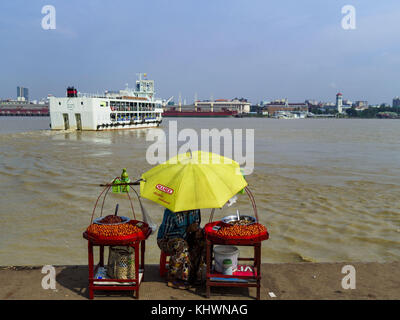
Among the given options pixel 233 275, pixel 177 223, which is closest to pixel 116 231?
pixel 177 223

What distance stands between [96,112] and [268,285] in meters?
40.5

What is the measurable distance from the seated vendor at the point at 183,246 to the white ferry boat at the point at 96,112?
3920cm

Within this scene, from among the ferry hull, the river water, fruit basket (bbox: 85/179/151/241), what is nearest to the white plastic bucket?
fruit basket (bbox: 85/179/151/241)

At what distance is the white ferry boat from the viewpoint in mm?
41688

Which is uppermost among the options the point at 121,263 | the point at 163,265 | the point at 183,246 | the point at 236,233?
the point at 236,233

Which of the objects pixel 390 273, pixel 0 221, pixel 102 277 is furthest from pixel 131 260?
pixel 0 221

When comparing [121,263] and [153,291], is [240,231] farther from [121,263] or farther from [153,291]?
[121,263]

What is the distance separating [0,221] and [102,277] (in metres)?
5.03

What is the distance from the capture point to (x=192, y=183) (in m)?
3.47

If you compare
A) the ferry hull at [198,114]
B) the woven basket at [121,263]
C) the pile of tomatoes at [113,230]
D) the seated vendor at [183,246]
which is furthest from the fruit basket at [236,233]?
the ferry hull at [198,114]

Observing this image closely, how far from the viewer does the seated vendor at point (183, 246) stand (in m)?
3.73

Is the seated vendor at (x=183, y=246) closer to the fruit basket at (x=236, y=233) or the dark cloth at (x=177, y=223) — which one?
the dark cloth at (x=177, y=223)

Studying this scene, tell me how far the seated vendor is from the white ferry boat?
39205 millimetres

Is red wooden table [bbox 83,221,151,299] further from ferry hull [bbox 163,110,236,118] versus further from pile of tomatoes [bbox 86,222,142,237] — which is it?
ferry hull [bbox 163,110,236,118]
